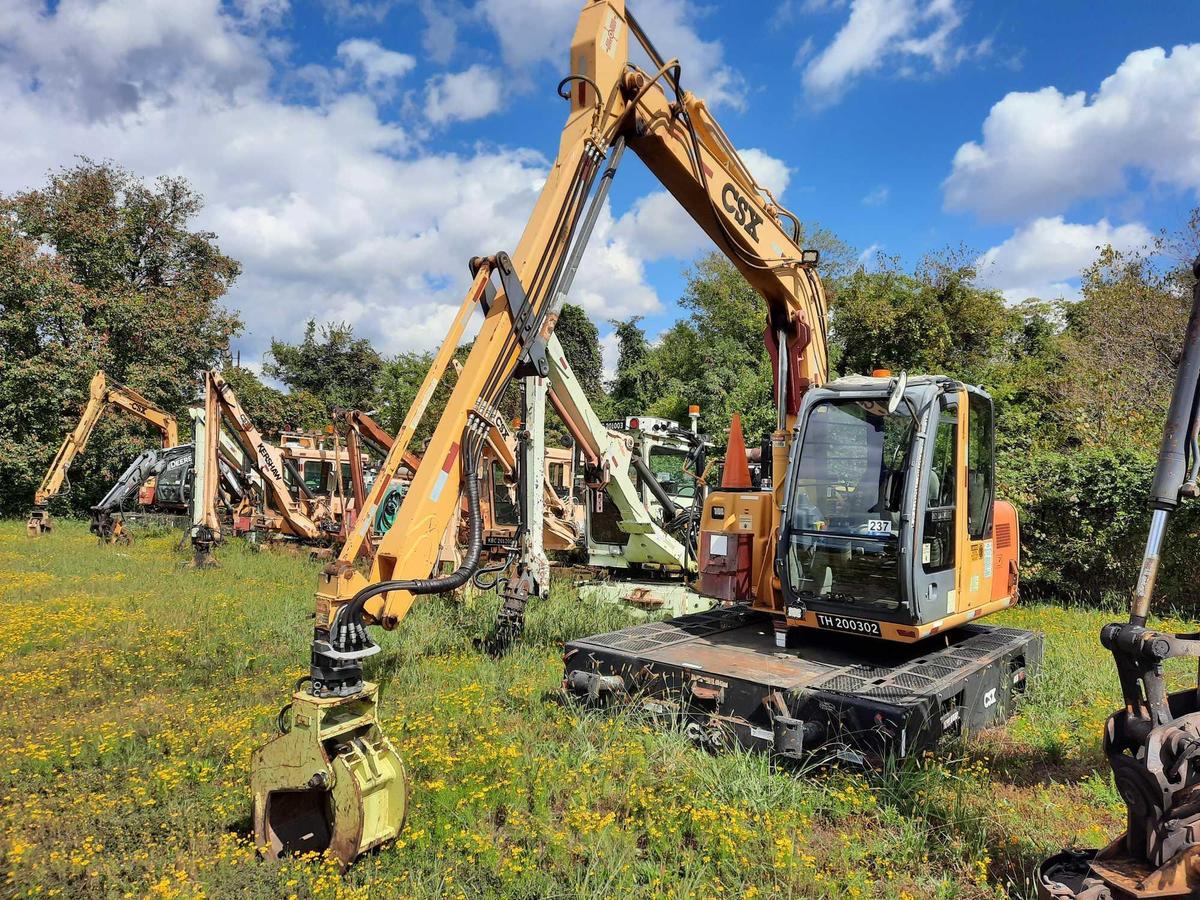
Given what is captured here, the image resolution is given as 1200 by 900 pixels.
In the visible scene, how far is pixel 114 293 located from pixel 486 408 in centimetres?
2358

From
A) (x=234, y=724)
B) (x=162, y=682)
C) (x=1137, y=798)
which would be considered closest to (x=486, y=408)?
(x=234, y=724)

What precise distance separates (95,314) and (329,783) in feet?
80.0

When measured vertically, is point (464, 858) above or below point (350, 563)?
below

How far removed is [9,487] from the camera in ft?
71.6

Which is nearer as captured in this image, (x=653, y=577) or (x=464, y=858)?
(x=464, y=858)

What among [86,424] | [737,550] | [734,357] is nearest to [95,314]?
[86,424]

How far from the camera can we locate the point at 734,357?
2502 centimetres

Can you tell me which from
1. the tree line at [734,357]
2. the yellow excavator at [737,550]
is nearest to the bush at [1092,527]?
the tree line at [734,357]

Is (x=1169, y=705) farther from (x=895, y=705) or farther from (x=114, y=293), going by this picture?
(x=114, y=293)

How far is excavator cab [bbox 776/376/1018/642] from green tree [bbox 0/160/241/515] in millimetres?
23000

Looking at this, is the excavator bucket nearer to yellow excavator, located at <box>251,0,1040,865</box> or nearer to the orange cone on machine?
yellow excavator, located at <box>251,0,1040,865</box>

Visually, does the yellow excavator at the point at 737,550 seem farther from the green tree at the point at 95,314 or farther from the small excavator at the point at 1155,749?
the green tree at the point at 95,314

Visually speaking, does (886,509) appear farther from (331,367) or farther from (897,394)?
(331,367)

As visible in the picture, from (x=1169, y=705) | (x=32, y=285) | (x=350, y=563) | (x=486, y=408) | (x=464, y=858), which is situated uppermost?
(x=32, y=285)
